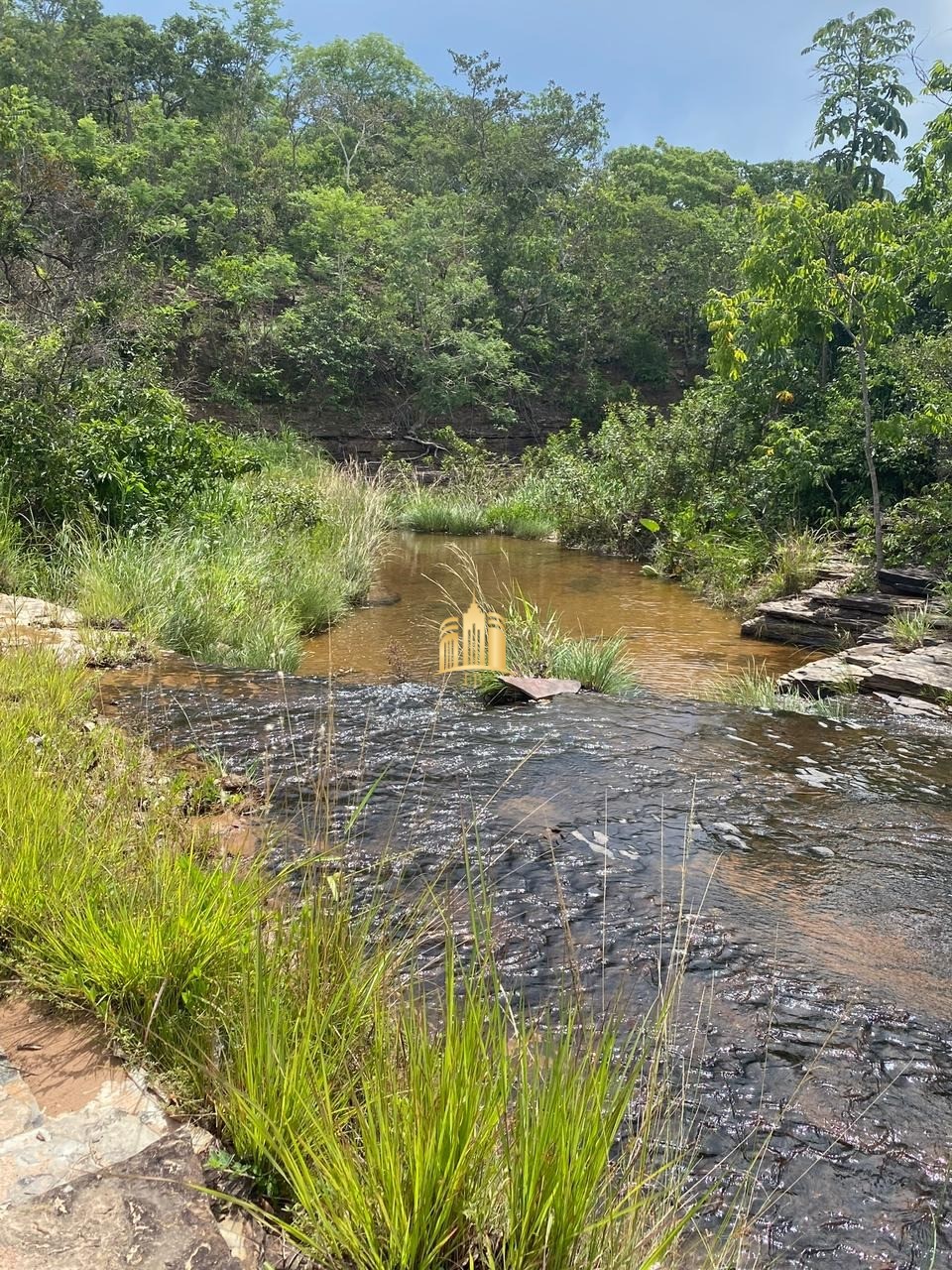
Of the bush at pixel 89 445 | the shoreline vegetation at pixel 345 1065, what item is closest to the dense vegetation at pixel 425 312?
the bush at pixel 89 445

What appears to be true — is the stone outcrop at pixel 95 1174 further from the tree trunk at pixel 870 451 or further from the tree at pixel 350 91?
the tree at pixel 350 91

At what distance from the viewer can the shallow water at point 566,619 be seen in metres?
6.85

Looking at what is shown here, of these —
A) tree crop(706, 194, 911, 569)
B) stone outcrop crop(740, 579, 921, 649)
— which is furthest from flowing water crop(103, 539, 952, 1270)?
tree crop(706, 194, 911, 569)

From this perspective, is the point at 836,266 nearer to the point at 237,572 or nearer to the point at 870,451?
the point at 870,451

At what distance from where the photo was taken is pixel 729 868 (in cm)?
311

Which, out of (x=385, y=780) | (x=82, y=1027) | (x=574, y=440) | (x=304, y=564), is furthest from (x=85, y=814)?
(x=574, y=440)

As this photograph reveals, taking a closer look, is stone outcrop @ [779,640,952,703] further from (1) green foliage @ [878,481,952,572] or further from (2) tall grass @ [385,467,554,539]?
(2) tall grass @ [385,467,554,539]

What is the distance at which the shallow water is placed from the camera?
6.85 m

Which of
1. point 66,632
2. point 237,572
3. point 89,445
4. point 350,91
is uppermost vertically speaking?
point 350,91

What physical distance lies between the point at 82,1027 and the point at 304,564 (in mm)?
6905

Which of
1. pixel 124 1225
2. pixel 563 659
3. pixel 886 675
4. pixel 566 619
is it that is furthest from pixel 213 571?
pixel 124 1225

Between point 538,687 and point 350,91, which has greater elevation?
point 350,91

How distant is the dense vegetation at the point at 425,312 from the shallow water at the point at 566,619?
1.68ft
